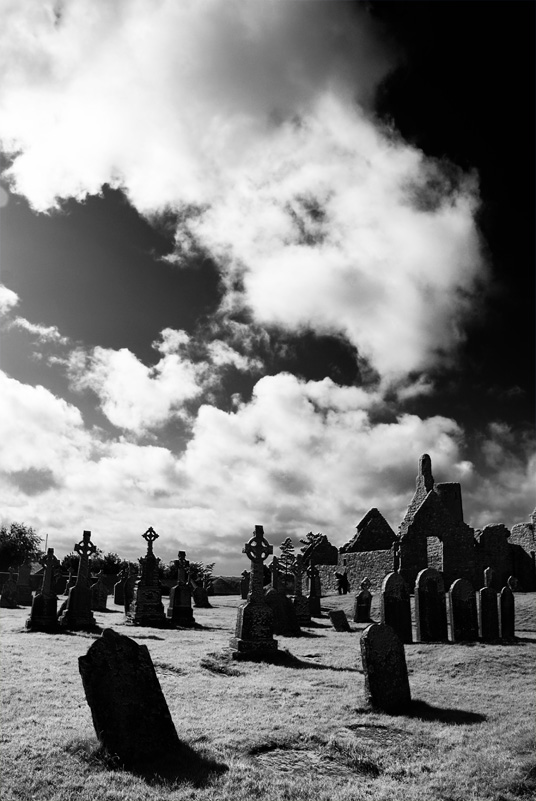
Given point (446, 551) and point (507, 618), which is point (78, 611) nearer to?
point (507, 618)

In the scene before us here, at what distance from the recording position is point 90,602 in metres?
19.2

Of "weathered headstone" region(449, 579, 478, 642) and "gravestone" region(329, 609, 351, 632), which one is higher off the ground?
"weathered headstone" region(449, 579, 478, 642)

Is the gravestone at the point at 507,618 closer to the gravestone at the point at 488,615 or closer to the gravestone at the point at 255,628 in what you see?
the gravestone at the point at 488,615

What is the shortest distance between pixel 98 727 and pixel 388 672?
4440mm

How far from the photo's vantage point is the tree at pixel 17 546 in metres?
68.2

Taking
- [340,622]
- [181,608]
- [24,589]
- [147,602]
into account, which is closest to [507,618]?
[340,622]

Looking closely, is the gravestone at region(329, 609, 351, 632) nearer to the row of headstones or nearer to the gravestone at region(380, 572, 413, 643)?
the gravestone at region(380, 572, 413, 643)

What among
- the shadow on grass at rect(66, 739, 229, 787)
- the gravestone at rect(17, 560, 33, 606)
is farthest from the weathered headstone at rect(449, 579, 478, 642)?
the gravestone at rect(17, 560, 33, 606)

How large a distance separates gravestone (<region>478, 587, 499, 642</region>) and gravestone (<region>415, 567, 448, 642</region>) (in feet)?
4.07

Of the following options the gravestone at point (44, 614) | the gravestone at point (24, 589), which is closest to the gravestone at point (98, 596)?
the gravestone at point (24, 589)

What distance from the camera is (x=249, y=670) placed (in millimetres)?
11367

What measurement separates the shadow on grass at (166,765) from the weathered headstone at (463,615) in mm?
11701

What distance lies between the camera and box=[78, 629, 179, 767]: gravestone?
572 centimetres

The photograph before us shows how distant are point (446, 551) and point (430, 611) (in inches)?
585
